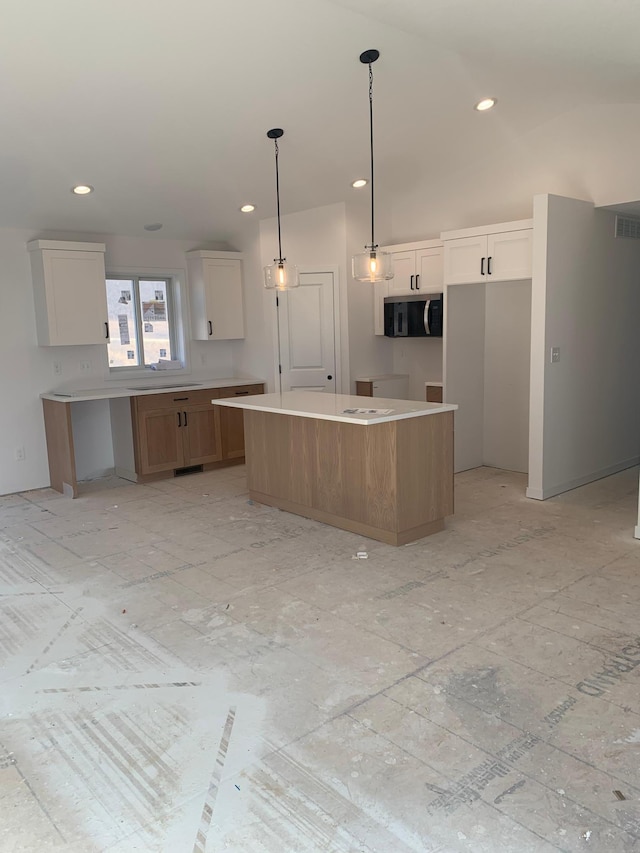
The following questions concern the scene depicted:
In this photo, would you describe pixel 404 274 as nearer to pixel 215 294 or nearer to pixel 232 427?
pixel 215 294

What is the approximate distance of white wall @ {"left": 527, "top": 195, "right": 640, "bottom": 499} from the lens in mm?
5051

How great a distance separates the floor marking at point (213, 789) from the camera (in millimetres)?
1916

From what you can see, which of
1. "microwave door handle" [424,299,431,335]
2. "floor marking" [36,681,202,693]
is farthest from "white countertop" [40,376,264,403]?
"floor marking" [36,681,202,693]

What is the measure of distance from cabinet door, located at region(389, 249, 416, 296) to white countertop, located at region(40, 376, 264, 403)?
69.1 inches

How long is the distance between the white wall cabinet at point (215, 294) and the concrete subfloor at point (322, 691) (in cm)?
304

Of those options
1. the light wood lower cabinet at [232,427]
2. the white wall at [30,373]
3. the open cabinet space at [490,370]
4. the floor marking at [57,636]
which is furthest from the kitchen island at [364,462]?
the white wall at [30,373]

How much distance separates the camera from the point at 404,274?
21.4 feet

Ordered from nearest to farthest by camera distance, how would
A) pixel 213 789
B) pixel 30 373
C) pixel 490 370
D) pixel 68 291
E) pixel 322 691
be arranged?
pixel 213 789 → pixel 322 691 → pixel 68 291 → pixel 30 373 → pixel 490 370

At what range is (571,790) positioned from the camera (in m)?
2.08

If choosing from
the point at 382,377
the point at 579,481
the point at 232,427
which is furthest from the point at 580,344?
the point at 232,427

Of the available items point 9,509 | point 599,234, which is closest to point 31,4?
point 9,509

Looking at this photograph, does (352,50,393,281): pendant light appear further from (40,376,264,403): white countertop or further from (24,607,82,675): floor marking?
(40,376,264,403): white countertop

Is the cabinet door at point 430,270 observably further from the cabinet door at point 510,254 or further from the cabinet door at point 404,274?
the cabinet door at point 510,254

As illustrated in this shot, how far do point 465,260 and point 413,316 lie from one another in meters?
0.87
